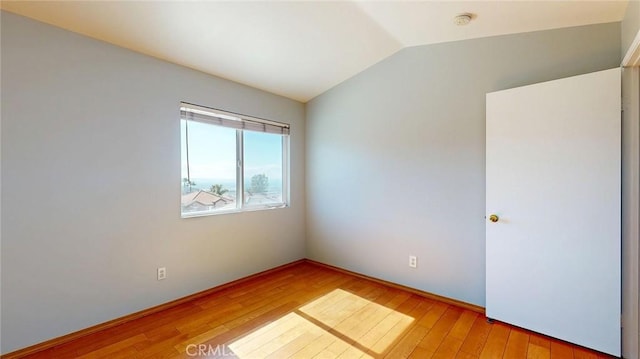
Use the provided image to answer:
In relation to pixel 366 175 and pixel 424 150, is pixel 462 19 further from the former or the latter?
pixel 366 175

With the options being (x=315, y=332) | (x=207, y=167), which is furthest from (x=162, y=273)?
(x=315, y=332)

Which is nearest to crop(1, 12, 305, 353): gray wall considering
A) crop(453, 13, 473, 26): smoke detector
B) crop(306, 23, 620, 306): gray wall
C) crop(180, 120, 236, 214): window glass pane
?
crop(180, 120, 236, 214): window glass pane

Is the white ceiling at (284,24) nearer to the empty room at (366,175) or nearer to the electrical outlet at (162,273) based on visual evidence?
the empty room at (366,175)

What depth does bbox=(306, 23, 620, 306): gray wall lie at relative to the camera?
233cm

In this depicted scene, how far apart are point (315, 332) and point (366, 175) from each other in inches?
70.0

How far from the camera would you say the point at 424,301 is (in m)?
2.75

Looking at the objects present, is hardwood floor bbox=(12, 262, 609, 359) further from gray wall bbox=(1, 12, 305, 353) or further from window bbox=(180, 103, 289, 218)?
window bbox=(180, 103, 289, 218)

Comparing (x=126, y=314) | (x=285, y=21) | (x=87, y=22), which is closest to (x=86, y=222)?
(x=126, y=314)

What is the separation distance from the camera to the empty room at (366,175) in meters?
1.90

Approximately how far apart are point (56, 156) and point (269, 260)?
90.6 inches

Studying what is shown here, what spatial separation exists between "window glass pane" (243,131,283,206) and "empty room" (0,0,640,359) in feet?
0.46

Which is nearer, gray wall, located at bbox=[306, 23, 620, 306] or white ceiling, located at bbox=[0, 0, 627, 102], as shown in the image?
white ceiling, located at bbox=[0, 0, 627, 102]

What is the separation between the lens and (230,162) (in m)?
3.18

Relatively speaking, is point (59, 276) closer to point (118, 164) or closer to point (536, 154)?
point (118, 164)
